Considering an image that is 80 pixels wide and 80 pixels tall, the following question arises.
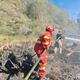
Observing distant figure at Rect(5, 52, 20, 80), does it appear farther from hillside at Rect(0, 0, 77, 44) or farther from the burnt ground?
hillside at Rect(0, 0, 77, 44)

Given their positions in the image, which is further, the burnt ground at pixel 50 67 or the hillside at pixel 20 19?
the hillside at pixel 20 19

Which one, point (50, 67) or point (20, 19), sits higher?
point (20, 19)

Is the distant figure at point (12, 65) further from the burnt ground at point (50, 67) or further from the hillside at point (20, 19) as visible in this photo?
the hillside at point (20, 19)

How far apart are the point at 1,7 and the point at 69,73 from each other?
11.2 metres

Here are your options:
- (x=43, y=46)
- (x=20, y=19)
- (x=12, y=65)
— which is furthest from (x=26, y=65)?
(x=20, y=19)

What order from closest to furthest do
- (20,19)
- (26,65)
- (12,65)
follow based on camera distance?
1. (12,65)
2. (26,65)
3. (20,19)

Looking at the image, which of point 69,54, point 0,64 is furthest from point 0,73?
point 69,54

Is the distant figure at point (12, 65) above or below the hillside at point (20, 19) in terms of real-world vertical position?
below

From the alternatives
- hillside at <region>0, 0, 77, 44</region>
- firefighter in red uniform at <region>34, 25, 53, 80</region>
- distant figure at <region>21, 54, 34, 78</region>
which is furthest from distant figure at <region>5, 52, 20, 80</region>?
hillside at <region>0, 0, 77, 44</region>

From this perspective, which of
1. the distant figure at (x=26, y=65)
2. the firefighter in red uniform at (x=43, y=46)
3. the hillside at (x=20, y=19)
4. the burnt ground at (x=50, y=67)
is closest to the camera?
the firefighter in red uniform at (x=43, y=46)

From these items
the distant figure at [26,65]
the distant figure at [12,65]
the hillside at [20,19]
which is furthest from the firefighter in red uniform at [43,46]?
A: the hillside at [20,19]

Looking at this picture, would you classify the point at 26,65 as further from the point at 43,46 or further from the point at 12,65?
the point at 43,46

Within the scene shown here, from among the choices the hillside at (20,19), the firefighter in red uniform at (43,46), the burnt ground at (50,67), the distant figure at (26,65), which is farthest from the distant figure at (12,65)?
the hillside at (20,19)

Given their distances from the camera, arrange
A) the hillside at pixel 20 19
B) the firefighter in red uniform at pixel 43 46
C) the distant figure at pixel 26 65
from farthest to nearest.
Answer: the hillside at pixel 20 19
the distant figure at pixel 26 65
the firefighter in red uniform at pixel 43 46
